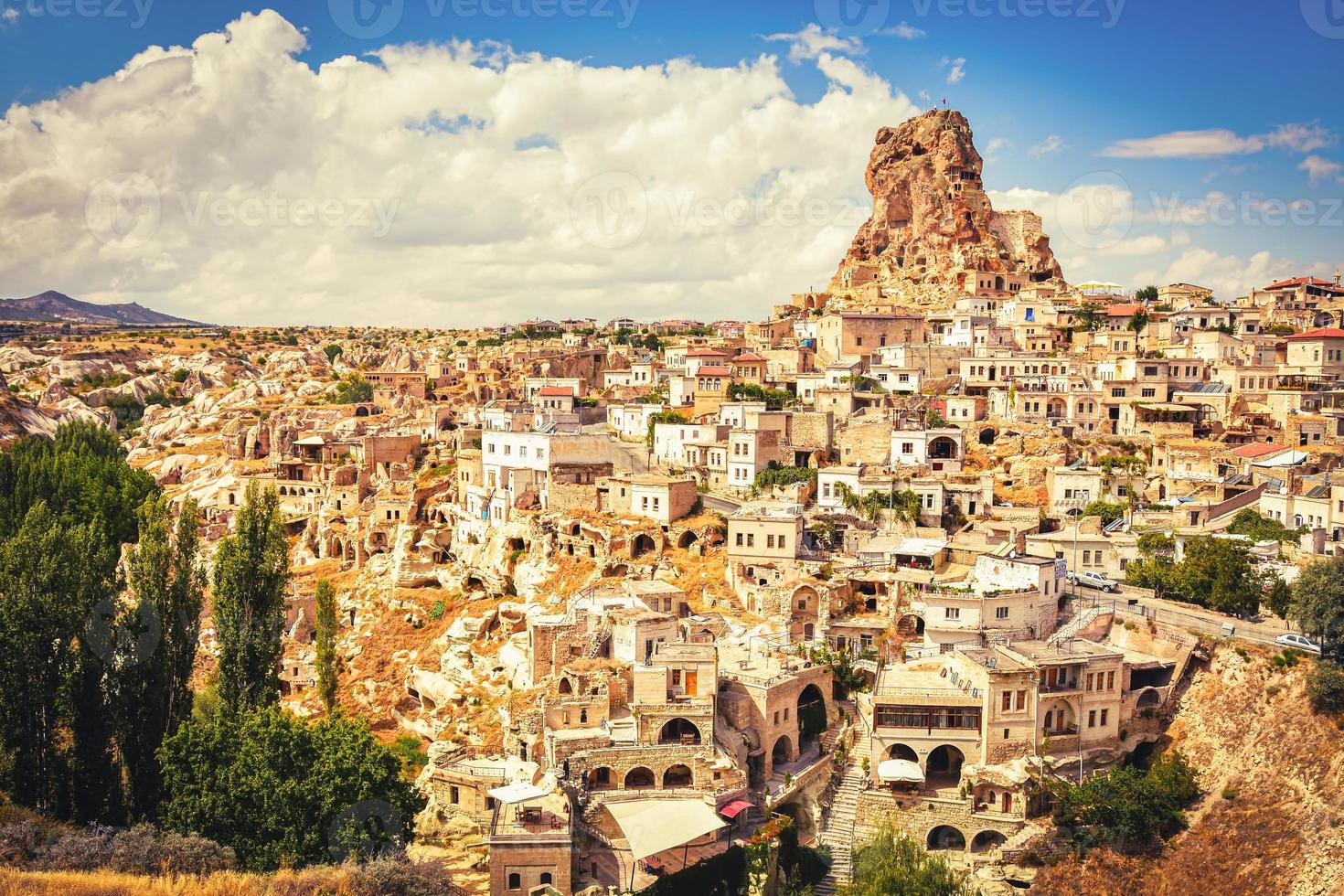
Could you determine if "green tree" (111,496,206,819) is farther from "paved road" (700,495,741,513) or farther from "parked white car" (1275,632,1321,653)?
"parked white car" (1275,632,1321,653)

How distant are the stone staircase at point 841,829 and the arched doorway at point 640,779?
4.58 m

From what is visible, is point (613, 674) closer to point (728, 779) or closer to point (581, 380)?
point (728, 779)

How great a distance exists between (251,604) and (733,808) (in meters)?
15.6

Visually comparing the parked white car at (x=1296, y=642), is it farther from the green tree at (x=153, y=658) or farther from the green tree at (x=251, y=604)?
the green tree at (x=153, y=658)

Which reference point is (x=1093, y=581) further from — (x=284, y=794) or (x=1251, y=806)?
(x=284, y=794)

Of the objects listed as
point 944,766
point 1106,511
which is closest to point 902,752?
point 944,766

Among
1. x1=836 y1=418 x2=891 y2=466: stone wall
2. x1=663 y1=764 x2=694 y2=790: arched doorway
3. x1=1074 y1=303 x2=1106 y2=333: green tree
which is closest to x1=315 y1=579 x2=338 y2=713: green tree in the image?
x1=663 y1=764 x2=694 y2=790: arched doorway

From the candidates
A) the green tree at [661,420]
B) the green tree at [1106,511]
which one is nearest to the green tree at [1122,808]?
the green tree at [1106,511]

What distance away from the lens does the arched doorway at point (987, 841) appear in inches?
1097

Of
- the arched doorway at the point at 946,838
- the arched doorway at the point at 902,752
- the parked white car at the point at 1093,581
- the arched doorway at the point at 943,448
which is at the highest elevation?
the arched doorway at the point at 943,448

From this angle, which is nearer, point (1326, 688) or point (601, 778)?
point (601, 778)

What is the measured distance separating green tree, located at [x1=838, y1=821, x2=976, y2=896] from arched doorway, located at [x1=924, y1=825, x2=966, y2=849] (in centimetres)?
215

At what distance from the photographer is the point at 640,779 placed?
27.2 m

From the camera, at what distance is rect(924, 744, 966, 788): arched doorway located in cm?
2952
